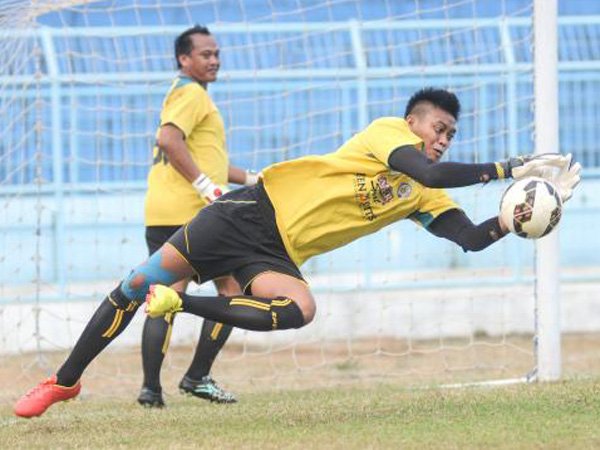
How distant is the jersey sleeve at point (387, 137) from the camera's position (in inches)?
285

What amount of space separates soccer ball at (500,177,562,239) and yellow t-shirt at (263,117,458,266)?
0.53 metres

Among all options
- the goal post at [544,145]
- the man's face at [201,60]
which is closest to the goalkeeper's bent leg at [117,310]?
the man's face at [201,60]

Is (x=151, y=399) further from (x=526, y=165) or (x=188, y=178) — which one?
(x=526, y=165)

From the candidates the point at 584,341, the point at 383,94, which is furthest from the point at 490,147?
the point at 584,341

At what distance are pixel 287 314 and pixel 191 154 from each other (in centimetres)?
226

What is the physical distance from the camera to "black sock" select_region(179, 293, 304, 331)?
23.2 feet

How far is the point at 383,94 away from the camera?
1402 cm

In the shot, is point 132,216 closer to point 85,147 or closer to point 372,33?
point 85,147

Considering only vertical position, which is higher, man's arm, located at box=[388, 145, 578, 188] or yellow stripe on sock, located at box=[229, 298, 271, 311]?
man's arm, located at box=[388, 145, 578, 188]

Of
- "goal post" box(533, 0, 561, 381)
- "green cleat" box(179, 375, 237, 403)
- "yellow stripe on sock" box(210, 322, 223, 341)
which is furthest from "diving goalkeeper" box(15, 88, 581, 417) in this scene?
"goal post" box(533, 0, 561, 381)

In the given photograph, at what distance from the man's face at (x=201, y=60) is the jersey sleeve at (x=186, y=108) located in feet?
0.42

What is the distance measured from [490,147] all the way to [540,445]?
26.0 ft

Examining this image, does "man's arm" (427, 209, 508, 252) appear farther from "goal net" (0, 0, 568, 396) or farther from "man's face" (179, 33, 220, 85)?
"goal net" (0, 0, 568, 396)

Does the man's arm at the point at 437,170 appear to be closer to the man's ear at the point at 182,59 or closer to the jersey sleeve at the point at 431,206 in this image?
the jersey sleeve at the point at 431,206
